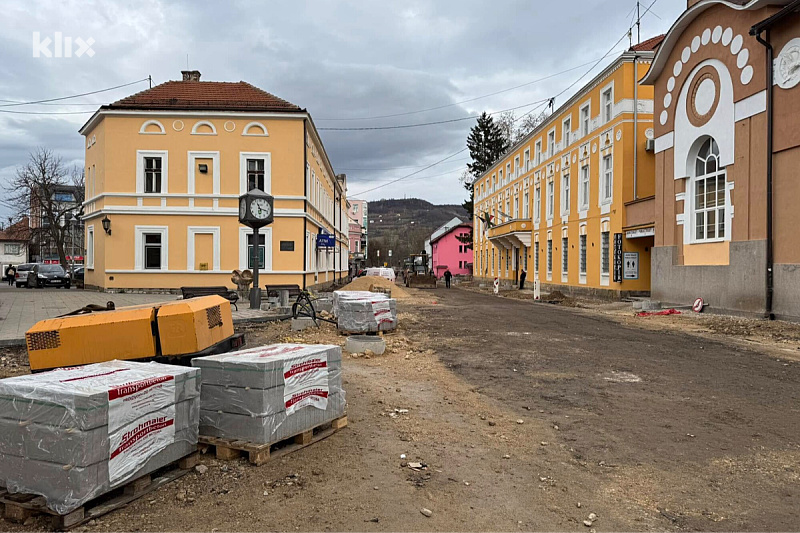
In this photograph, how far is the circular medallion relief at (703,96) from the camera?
18.9 m

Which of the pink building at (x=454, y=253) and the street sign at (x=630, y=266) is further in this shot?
the pink building at (x=454, y=253)

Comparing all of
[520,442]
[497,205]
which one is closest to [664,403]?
[520,442]

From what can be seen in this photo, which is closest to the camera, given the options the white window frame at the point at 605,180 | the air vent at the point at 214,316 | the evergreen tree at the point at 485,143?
the air vent at the point at 214,316

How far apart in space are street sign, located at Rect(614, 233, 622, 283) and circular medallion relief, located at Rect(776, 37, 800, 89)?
1054 centimetres

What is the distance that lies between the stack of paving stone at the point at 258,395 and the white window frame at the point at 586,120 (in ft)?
90.9

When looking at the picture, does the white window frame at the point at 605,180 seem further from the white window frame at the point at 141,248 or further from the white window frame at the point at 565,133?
the white window frame at the point at 141,248

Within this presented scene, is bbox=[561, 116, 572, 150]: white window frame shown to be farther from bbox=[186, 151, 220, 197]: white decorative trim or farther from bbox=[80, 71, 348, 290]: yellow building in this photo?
bbox=[186, 151, 220, 197]: white decorative trim

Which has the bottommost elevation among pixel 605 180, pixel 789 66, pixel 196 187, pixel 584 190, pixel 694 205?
pixel 694 205

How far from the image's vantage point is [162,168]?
2642cm

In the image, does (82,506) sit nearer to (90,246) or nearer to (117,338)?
(117,338)

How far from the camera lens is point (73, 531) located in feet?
11.5

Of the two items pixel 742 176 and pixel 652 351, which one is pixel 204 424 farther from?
pixel 742 176

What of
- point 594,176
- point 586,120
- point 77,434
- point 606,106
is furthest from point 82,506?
point 586,120

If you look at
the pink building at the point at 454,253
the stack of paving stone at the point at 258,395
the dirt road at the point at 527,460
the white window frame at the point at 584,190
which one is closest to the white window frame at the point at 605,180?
the white window frame at the point at 584,190
